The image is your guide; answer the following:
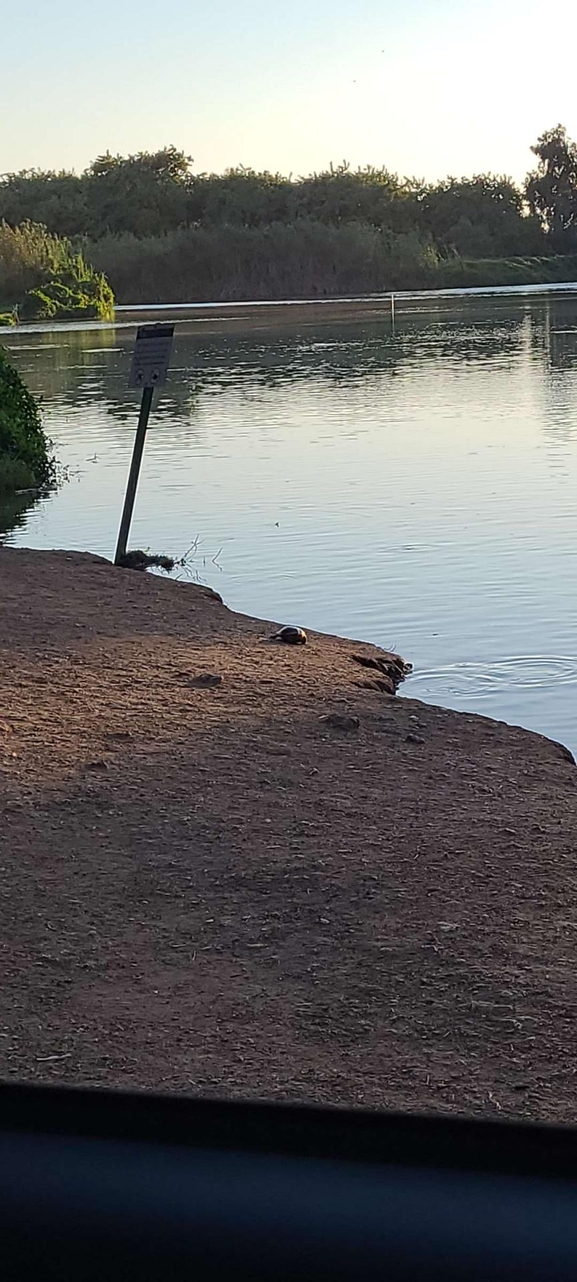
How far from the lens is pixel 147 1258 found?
0.74 meters

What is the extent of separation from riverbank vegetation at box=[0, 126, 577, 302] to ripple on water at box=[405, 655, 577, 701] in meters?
65.8

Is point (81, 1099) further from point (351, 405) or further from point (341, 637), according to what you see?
point (351, 405)

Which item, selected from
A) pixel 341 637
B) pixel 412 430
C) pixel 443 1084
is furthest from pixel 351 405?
pixel 443 1084

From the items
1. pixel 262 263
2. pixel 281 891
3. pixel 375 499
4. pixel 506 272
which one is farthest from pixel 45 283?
pixel 281 891

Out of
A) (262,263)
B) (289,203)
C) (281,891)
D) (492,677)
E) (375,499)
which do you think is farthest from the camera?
(289,203)

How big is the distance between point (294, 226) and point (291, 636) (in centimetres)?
7568

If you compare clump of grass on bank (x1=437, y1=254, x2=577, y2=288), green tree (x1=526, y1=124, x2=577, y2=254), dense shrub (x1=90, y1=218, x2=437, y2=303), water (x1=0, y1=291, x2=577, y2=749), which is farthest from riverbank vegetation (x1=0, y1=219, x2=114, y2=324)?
green tree (x1=526, y1=124, x2=577, y2=254)

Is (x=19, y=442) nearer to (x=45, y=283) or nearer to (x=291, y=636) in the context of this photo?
(x=291, y=636)

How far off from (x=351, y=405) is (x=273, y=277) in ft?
189

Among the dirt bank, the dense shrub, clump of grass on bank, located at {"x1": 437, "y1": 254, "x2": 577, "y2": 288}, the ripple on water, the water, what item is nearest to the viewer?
the dirt bank

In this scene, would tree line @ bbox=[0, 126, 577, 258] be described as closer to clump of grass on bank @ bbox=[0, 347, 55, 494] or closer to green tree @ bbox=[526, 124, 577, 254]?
green tree @ bbox=[526, 124, 577, 254]

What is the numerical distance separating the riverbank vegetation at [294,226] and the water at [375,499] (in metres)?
46.1

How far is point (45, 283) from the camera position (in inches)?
2601

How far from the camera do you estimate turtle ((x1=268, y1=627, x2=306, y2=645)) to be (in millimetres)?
8914
